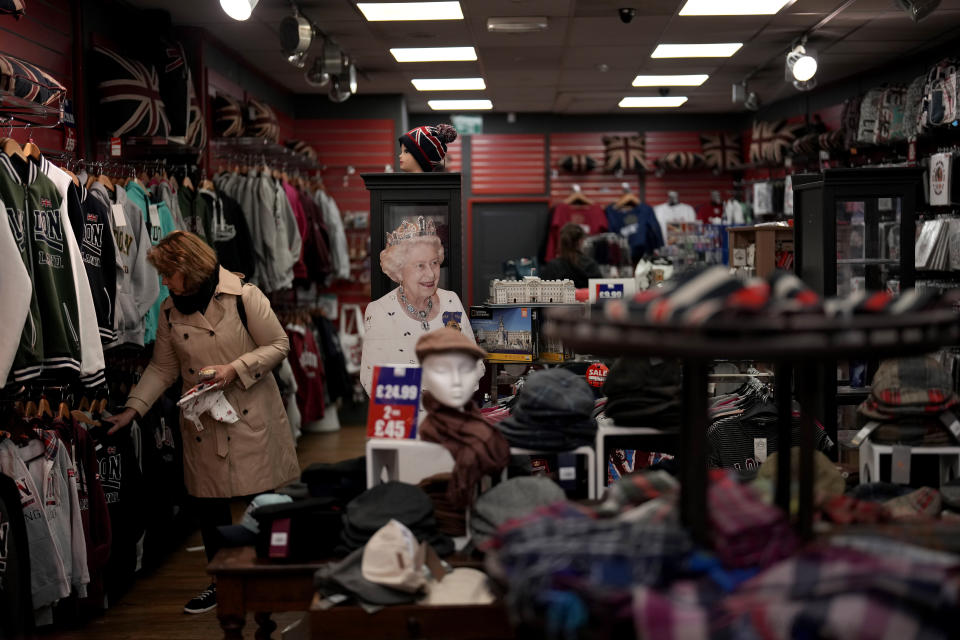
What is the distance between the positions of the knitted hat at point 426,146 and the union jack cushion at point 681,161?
7.39 m

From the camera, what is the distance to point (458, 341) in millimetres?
2656

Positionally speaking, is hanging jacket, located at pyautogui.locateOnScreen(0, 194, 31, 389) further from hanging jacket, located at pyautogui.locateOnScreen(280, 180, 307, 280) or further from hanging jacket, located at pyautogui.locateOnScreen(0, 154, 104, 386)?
hanging jacket, located at pyautogui.locateOnScreen(280, 180, 307, 280)

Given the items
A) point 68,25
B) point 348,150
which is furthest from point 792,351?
point 348,150

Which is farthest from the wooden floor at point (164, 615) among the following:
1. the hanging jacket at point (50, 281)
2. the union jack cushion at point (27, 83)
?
the union jack cushion at point (27, 83)

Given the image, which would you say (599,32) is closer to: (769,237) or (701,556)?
(769,237)

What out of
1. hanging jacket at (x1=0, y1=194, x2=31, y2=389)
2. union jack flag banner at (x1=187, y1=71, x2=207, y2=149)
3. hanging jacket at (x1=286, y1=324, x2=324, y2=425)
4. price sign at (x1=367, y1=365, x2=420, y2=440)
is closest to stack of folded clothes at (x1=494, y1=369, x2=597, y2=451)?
price sign at (x1=367, y1=365, x2=420, y2=440)

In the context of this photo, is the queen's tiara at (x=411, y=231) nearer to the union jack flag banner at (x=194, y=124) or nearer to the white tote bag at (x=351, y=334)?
the union jack flag banner at (x=194, y=124)

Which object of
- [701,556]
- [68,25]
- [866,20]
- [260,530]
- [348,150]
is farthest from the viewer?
[348,150]

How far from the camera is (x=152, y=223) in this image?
199 inches

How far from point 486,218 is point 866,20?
576cm

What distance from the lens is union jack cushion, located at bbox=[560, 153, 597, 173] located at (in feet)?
36.8

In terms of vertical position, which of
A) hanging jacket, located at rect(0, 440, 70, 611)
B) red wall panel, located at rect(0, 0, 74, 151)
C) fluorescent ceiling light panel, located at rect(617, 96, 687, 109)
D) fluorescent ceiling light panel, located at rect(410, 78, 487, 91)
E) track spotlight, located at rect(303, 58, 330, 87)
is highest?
fluorescent ceiling light panel, located at rect(617, 96, 687, 109)

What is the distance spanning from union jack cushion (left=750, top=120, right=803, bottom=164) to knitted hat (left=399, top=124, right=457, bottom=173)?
6.43 m

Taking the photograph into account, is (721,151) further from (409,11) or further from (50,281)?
(50,281)
